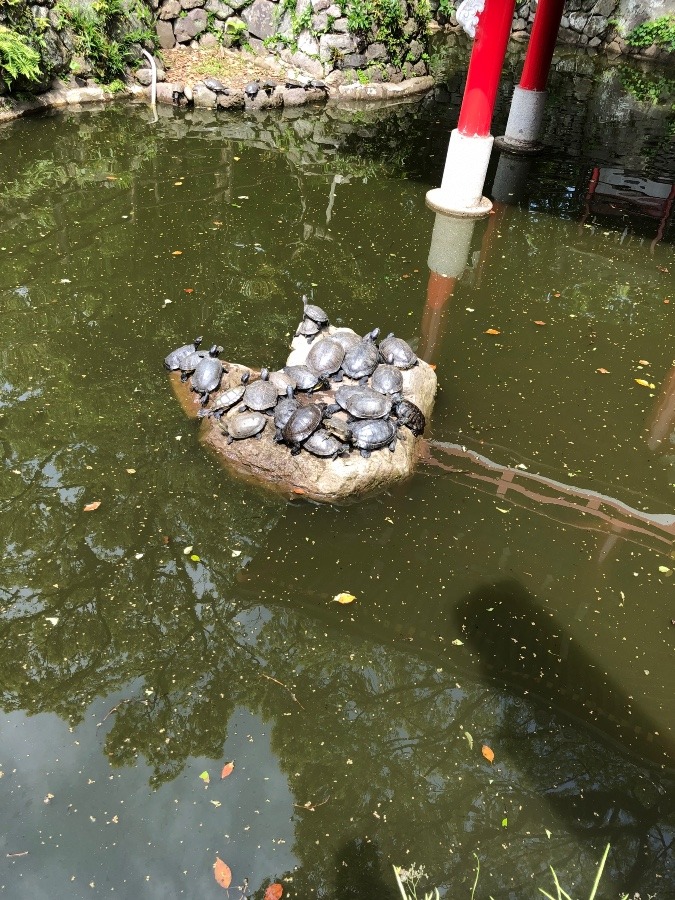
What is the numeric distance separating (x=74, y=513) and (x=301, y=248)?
14.7 feet

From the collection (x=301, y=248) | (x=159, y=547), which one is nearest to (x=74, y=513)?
(x=159, y=547)

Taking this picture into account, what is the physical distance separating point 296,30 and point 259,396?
38.6ft

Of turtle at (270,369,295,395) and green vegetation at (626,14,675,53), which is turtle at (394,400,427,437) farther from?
green vegetation at (626,14,675,53)

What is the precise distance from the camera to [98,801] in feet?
10.3

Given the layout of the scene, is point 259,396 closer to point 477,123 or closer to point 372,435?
point 372,435

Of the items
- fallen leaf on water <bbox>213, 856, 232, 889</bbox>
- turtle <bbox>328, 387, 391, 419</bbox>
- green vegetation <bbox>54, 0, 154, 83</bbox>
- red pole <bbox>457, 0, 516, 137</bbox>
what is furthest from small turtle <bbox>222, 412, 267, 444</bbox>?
green vegetation <bbox>54, 0, 154, 83</bbox>

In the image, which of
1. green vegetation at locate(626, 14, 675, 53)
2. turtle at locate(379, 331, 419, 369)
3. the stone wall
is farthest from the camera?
green vegetation at locate(626, 14, 675, 53)

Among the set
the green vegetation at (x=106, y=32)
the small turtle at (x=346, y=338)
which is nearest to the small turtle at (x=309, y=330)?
the small turtle at (x=346, y=338)

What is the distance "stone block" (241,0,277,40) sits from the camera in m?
13.8

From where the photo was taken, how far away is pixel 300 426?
187 inches

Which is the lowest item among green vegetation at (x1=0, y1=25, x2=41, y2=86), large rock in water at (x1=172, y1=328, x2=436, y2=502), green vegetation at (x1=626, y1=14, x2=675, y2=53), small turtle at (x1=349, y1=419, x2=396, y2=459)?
large rock in water at (x1=172, y1=328, x2=436, y2=502)

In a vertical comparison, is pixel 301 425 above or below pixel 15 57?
below

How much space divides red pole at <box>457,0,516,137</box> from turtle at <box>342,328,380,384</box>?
474 cm

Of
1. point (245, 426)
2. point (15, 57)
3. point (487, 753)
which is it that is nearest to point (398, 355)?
point (245, 426)
